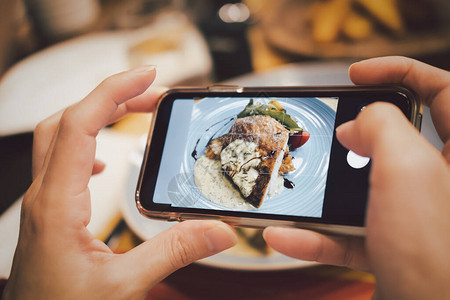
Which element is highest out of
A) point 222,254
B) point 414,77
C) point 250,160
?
point 414,77

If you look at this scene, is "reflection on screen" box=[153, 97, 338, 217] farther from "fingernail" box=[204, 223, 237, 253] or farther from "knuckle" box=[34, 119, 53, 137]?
"knuckle" box=[34, 119, 53, 137]

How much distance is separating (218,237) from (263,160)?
10 centimetres

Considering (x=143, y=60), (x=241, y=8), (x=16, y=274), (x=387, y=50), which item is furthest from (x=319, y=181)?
(x=241, y=8)

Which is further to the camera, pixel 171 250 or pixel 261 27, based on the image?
pixel 261 27

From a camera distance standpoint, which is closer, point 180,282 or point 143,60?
point 180,282

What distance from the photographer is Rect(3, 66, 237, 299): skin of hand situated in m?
0.30

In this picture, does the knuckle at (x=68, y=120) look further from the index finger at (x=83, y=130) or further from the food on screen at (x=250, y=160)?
the food on screen at (x=250, y=160)

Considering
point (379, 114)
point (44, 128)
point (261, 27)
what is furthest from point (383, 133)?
point (261, 27)

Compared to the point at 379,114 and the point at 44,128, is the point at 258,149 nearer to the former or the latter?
the point at 379,114

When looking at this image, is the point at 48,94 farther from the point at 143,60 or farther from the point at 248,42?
the point at 248,42

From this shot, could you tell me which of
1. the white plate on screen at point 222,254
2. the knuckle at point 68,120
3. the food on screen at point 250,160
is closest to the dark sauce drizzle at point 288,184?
the food on screen at point 250,160

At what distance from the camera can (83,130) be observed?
1.11 feet

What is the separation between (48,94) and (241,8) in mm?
545

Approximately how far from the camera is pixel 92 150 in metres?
0.35
